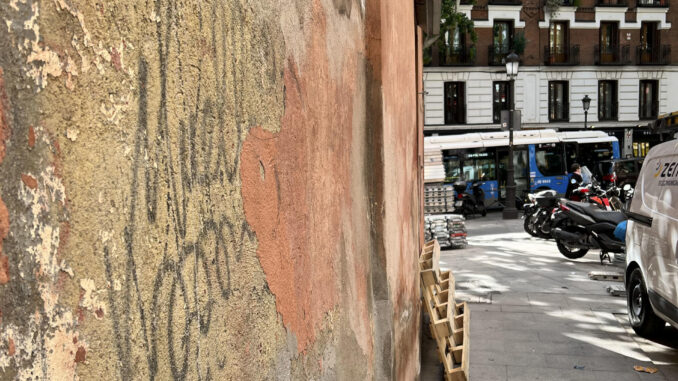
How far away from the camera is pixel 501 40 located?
30.1 m

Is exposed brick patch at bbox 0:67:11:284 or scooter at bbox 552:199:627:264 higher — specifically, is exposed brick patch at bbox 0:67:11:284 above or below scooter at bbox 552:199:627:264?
above

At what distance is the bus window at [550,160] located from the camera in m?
20.9

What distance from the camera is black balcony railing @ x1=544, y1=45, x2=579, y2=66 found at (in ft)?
98.3

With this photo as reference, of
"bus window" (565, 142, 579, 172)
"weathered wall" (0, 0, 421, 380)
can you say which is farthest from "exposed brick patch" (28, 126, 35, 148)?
Result: "bus window" (565, 142, 579, 172)

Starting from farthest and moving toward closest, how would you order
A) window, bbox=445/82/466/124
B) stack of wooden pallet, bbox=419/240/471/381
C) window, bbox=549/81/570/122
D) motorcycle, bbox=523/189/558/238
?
window, bbox=549/81/570/122, window, bbox=445/82/466/124, motorcycle, bbox=523/189/558/238, stack of wooden pallet, bbox=419/240/471/381

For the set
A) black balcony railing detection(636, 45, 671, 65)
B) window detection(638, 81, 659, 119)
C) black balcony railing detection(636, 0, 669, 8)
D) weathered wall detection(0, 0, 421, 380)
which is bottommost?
weathered wall detection(0, 0, 421, 380)

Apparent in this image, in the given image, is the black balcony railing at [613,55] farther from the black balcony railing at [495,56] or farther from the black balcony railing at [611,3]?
the black balcony railing at [495,56]

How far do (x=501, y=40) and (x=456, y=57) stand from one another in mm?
2521

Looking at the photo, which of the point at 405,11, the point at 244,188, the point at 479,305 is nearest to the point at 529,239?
the point at 479,305

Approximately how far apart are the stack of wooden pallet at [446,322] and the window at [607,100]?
2729cm

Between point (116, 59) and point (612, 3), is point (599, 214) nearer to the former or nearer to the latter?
point (116, 59)

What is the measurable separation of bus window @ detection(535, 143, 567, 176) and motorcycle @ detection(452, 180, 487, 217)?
2646 mm

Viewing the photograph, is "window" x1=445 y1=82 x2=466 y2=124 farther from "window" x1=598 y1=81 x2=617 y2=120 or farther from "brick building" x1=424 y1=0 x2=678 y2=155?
"window" x1=598 y1=81 x2=617 y2=120

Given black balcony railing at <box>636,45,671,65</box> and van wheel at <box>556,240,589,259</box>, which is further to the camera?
black balcony railing at <box>636,45,671,65</box>
